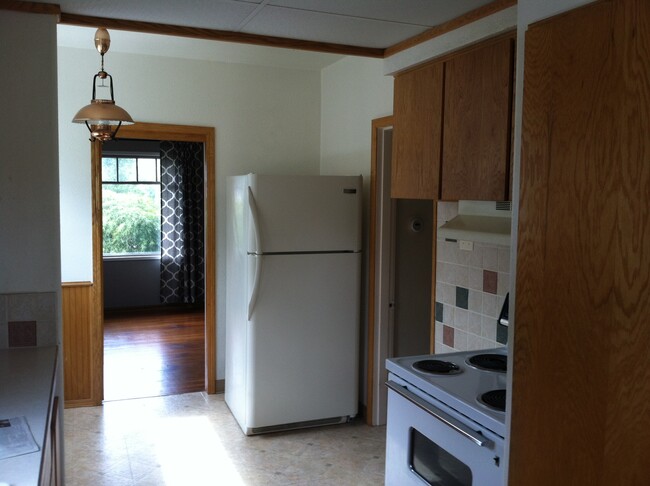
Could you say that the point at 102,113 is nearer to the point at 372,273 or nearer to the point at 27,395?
the point at 27,395

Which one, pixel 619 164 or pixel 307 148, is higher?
pixel 307 148

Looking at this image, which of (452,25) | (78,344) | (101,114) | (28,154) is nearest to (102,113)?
(101,114)

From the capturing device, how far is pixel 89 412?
14.0 ft

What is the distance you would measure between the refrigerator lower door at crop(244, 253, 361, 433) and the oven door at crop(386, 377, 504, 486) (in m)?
1.50

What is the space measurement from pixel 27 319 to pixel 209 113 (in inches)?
102

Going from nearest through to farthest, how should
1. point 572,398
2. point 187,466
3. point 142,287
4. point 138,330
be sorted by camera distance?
1. point 572,398
2. point 187,466
3. point 138,330
4. point 142,287

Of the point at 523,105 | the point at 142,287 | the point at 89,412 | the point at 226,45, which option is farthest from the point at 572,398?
the point at 142,287

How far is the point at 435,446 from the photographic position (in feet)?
7.22

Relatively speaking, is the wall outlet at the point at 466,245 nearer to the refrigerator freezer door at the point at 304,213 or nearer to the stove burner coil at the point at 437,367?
the stove burner coil at the point at 437,367

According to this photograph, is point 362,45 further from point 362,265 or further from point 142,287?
point 142,287

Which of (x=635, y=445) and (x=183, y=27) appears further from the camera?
(x=183, y=27)

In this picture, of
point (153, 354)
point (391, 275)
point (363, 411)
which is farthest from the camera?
point (153, 354)

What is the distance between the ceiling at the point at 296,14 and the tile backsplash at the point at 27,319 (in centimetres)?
108

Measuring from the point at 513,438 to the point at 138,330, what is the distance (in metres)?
6.01
